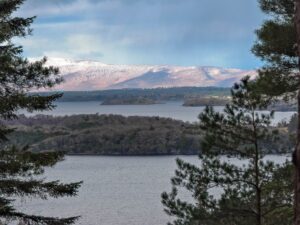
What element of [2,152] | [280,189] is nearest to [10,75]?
[2,152]

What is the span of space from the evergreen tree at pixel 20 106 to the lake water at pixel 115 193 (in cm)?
3651

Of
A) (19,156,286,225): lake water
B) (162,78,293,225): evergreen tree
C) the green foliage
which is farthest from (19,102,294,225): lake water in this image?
the green foliage

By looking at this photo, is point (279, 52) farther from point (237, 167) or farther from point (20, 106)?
point (20, 106)

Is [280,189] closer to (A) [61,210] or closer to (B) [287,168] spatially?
(B) [287,168]

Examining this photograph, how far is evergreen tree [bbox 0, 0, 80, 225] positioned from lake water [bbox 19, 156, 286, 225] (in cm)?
3651

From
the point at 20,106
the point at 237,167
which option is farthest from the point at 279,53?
the point at 20,106

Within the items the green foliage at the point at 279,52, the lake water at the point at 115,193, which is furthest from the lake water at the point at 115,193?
the green foliage at the point at 279,52

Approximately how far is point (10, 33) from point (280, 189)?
9636 millimetres

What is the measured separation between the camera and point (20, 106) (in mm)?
15594

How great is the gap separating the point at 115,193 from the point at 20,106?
9259cm

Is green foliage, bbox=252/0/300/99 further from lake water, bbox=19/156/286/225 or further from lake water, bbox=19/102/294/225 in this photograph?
lake water, bbox=19/102/294/225

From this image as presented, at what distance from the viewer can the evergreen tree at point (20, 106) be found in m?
15.2

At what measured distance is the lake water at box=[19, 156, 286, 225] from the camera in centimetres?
8275

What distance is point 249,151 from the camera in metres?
21.2
